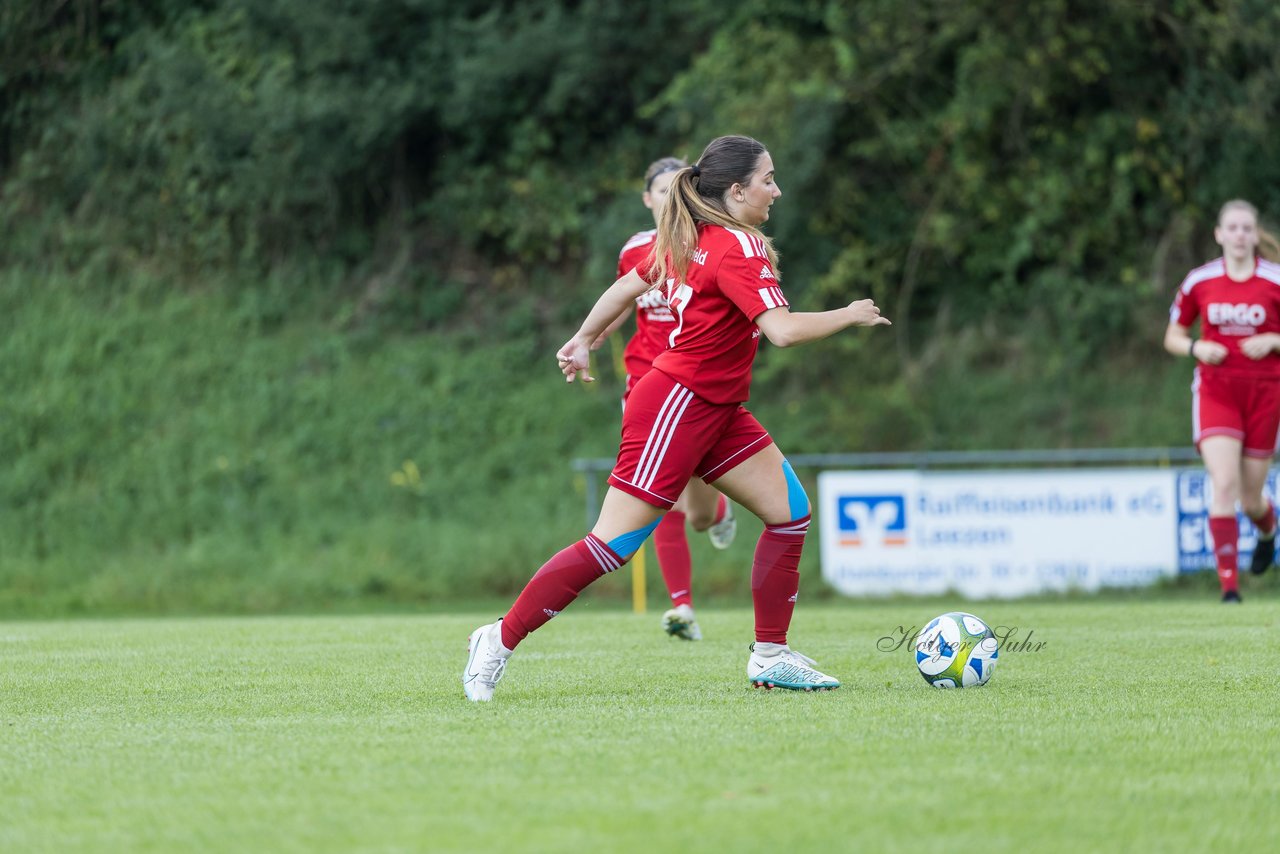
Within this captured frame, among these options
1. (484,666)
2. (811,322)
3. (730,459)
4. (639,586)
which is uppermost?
(811,322)


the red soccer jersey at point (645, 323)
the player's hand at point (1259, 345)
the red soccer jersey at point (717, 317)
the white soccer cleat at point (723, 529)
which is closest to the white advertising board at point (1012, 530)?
the player's hand at point (1259, 345)

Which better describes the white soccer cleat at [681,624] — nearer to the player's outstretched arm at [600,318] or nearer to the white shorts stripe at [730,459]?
the player's outstretched arm at [600,318]

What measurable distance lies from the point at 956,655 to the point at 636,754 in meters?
1.96

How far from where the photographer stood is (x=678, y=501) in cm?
791

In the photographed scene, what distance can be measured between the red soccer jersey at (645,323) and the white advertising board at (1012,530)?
6663 millimetres

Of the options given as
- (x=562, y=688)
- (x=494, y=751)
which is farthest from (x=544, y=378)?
(x=494, y=751)

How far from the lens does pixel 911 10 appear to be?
18.0m

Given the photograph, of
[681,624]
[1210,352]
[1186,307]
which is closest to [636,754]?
[681,624]

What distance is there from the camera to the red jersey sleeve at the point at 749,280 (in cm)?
526

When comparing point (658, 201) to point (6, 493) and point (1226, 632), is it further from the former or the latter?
point (6, 493)

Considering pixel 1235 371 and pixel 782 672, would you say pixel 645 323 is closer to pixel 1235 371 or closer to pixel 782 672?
pixel 782 672

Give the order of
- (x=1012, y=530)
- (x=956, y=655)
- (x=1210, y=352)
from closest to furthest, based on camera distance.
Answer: (x=956, y=655) < (x=1210, y=352) < (x=1012, y=530)

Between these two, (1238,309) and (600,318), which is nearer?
(600,318)

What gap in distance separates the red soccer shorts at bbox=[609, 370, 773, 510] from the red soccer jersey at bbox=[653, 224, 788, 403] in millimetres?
48
